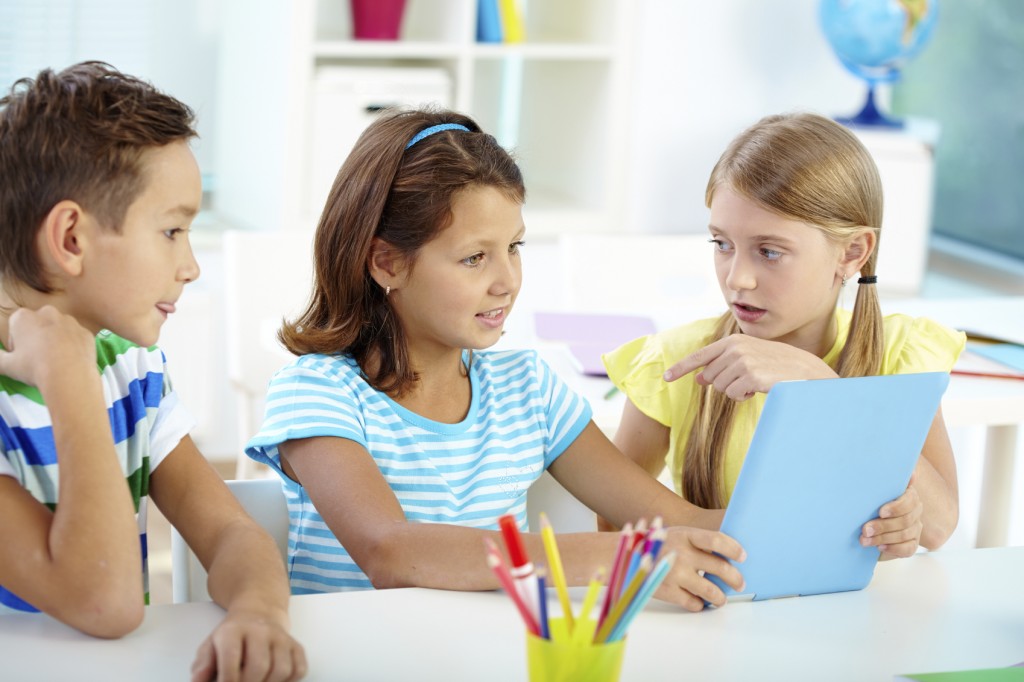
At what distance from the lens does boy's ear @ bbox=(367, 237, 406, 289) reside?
4.62 feet

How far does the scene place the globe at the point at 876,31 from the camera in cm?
326

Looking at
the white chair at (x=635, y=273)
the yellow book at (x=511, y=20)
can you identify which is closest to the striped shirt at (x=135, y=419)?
the white chair at (x=635, y=273)

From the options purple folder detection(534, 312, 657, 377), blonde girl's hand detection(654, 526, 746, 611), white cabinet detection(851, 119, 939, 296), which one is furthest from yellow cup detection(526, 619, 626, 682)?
white cabinet detection(851, 119, 939, 296)

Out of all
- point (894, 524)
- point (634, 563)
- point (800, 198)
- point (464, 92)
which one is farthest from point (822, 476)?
point (464, 92)

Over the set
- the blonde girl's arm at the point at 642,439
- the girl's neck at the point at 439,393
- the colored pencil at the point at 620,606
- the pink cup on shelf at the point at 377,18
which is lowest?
the blonde girl's arm at the point at 642,439

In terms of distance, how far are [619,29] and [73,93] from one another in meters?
2.37

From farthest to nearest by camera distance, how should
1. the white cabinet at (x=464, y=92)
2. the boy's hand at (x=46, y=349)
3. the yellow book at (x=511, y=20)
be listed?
the yellow book at (x=511, y=20) < the white cabinet at (x=464, y=92) < the boy's hand at (x=46, y=349)

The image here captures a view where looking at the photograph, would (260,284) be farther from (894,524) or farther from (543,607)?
(543,607)

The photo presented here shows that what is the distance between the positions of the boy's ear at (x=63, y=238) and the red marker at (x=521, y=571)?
0.49m

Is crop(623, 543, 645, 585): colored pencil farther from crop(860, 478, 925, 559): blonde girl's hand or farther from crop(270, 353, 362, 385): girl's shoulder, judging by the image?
crop(270, 353, 362, 385): girl's shoulder

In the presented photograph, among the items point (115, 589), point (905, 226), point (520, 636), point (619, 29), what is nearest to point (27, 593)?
point (115, 589)

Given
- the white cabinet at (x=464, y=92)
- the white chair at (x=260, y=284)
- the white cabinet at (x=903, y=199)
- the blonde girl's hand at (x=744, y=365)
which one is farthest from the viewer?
the white cabinet at (x=903, y=199)

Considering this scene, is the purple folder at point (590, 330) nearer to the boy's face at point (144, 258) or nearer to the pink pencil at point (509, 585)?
the boy's face at point (144, 258)

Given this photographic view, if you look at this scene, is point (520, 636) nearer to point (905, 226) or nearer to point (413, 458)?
point (413, 458)
